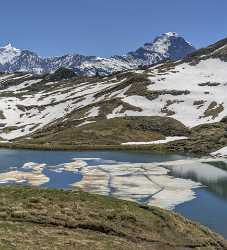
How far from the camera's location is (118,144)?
147m

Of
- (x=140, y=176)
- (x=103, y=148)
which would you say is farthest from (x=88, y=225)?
(x=103, y=148)

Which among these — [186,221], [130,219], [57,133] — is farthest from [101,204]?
[57,133]

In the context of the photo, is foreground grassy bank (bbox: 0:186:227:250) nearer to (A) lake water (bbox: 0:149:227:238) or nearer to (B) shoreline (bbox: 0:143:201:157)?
(A) lake water (bbox: 0:149:227:238)

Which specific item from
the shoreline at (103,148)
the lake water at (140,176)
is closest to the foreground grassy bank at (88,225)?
the lake water at (140,176)

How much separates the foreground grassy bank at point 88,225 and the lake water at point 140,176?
865 cm

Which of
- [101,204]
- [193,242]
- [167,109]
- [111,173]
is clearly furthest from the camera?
[167,109]

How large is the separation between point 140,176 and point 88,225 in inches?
1942

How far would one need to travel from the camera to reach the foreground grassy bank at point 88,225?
33.1m

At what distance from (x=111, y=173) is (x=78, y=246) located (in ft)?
188

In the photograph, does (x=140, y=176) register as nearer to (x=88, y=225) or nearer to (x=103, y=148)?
(x=88, y=225)

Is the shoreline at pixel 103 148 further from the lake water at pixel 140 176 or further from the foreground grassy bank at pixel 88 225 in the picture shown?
the foreground grassy bank at pixel 88 225

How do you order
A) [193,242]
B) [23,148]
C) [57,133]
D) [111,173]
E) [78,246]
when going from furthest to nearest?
1. [57,133]
2. [23,148]
3. [111,173]
4. [193,242]
5. [78,246]

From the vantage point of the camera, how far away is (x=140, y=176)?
85625 mm

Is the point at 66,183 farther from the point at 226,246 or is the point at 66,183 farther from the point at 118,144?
the point at 118,144
